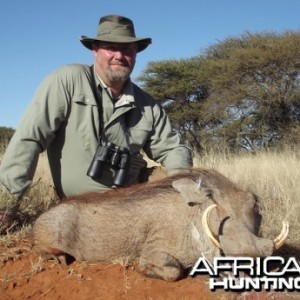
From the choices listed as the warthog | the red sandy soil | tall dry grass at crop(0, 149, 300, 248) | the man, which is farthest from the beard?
the red sandy soil

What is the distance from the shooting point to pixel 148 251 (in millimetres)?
2979

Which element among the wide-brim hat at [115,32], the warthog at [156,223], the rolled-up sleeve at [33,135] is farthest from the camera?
the wide-brim hat at [115,32]

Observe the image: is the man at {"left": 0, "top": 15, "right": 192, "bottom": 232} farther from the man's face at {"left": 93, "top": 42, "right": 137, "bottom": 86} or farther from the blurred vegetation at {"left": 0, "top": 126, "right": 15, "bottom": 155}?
the blurred vegetation at {"left": 0, "top": 126, "right": 15, "bottom": 155}

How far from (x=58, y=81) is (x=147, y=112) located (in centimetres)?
89

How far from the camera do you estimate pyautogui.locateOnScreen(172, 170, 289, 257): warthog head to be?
2490 millimetres

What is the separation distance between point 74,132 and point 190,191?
1499 mm

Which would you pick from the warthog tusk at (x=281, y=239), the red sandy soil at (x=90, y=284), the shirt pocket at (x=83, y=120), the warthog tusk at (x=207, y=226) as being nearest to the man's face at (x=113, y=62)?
the shirt pocket at (x=83, y=120)

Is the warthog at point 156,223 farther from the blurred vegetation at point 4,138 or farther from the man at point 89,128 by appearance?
the blurred vegetation at point 4,138

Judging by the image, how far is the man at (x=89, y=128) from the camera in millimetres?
3793

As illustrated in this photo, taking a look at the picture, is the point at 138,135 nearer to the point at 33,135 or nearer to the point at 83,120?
the point at 83,120

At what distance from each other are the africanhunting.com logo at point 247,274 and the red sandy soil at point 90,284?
41 mm

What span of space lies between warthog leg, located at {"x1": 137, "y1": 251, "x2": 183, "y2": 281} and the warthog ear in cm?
33

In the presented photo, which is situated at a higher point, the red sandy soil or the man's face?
the man's face

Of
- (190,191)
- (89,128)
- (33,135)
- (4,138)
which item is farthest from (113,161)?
(4,138)
